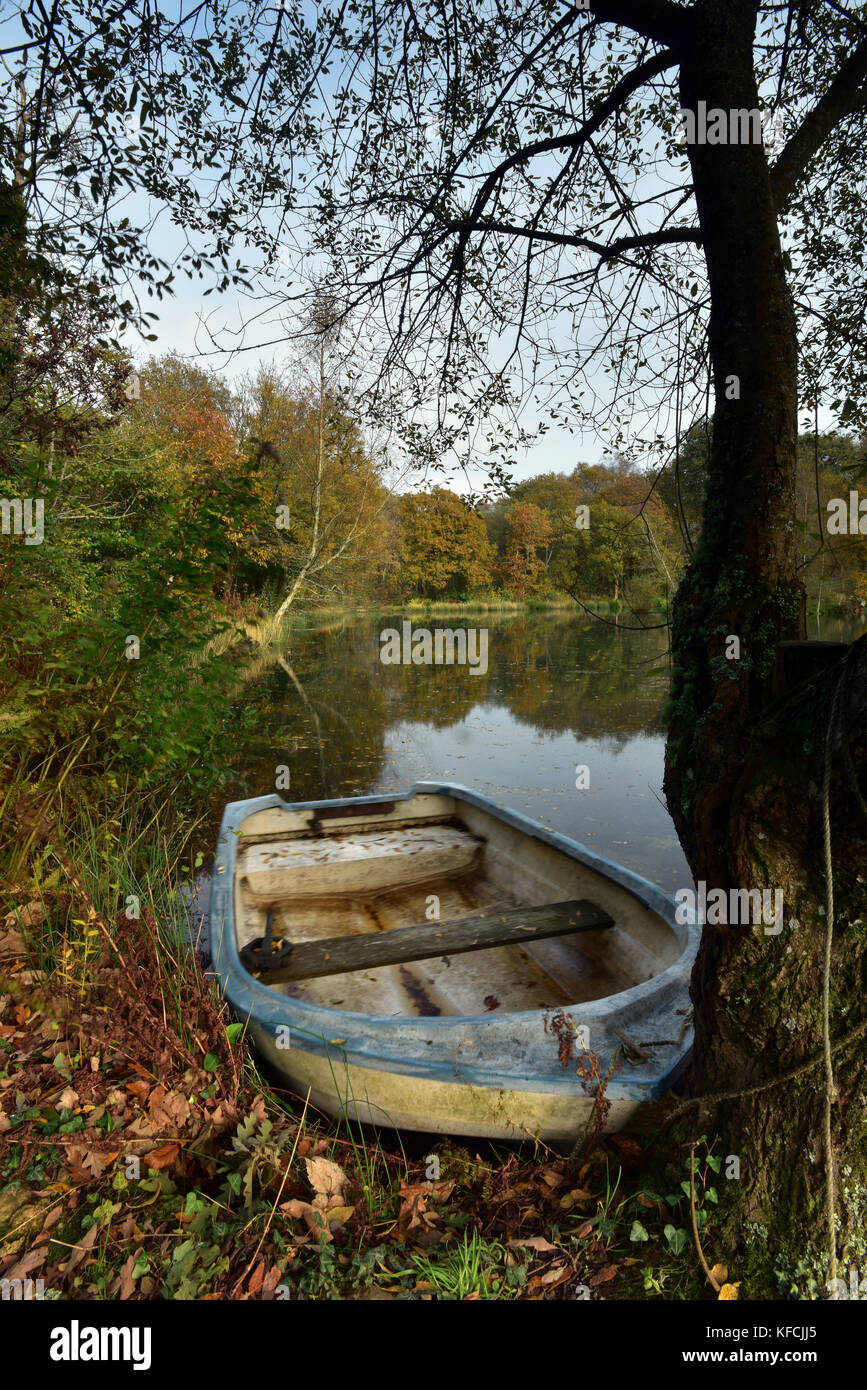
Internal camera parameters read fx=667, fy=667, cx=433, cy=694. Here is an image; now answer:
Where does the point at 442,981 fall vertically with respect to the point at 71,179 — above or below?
below

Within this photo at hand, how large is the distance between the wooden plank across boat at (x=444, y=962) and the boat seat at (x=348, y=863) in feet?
0.04

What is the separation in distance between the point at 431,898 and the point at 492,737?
6848mm

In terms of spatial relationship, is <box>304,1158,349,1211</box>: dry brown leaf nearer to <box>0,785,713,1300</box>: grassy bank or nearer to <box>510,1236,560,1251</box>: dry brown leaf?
<box>0,785,713,1300</box>: grassy bank

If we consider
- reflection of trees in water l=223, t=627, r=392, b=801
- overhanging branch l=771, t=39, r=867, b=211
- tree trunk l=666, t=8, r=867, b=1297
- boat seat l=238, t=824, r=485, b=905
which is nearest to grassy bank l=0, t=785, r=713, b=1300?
tree trunk l=666, t=8, r=867, b=1297

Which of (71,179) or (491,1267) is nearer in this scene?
(491,1267)

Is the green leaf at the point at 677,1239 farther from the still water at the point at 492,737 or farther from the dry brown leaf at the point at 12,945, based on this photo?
the dry brown leaf at the point at 12,945

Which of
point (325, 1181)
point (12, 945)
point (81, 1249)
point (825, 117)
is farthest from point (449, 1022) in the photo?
point (825, 117)

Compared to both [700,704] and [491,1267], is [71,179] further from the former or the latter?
[491,1267]

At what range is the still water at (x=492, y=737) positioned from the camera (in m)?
6.96

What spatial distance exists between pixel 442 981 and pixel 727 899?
2040 mm

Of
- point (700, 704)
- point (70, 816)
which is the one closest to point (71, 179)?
point (70, 816)

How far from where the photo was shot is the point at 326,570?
25562 mm

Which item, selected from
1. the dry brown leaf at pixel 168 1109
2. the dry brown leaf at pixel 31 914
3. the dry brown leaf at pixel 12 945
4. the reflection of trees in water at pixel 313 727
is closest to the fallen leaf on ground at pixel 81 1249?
the dry brown leaf at pixel 168 1109
